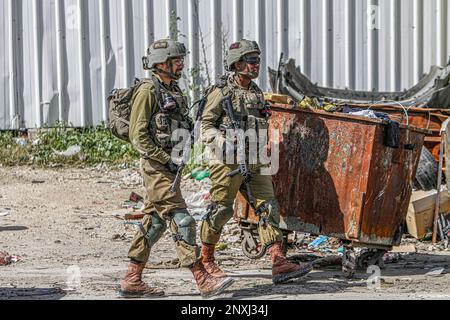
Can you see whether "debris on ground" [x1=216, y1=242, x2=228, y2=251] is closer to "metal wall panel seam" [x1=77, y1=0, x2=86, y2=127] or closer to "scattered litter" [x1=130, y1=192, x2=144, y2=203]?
"scattered litter" [x1=130, y1=192, x2=144, y2=203]

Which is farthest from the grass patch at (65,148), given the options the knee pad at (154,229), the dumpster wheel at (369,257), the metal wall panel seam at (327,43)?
the knee pad at (154,229)

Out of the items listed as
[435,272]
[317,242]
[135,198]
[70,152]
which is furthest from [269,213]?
[70,152]

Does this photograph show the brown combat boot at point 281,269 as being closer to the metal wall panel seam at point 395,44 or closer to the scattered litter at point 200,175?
the scattered litter at point 200,175

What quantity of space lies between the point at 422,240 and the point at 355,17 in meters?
4.96

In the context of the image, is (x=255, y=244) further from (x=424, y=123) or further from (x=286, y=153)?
(x=424, y=123)

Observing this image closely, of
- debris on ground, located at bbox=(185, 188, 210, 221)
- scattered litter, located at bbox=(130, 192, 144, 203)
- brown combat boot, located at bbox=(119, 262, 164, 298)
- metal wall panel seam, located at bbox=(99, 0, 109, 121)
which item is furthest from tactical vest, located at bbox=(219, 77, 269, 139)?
metal wall panel seam, located at bbox=(99, 0, 109, 121)

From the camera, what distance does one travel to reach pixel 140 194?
11.8 metres

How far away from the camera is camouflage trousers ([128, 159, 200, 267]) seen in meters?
7.16

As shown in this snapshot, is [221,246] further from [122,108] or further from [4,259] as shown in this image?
[122,108]

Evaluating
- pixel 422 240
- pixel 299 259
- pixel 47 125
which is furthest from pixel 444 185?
pixel 47 125

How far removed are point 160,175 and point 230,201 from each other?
2.87ft

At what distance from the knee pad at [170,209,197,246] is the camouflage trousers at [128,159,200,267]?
14 mm

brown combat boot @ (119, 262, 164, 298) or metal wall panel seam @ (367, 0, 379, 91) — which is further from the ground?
metal wall panel seam @ (367, 0, 379, 91)

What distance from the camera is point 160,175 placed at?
7.18m
